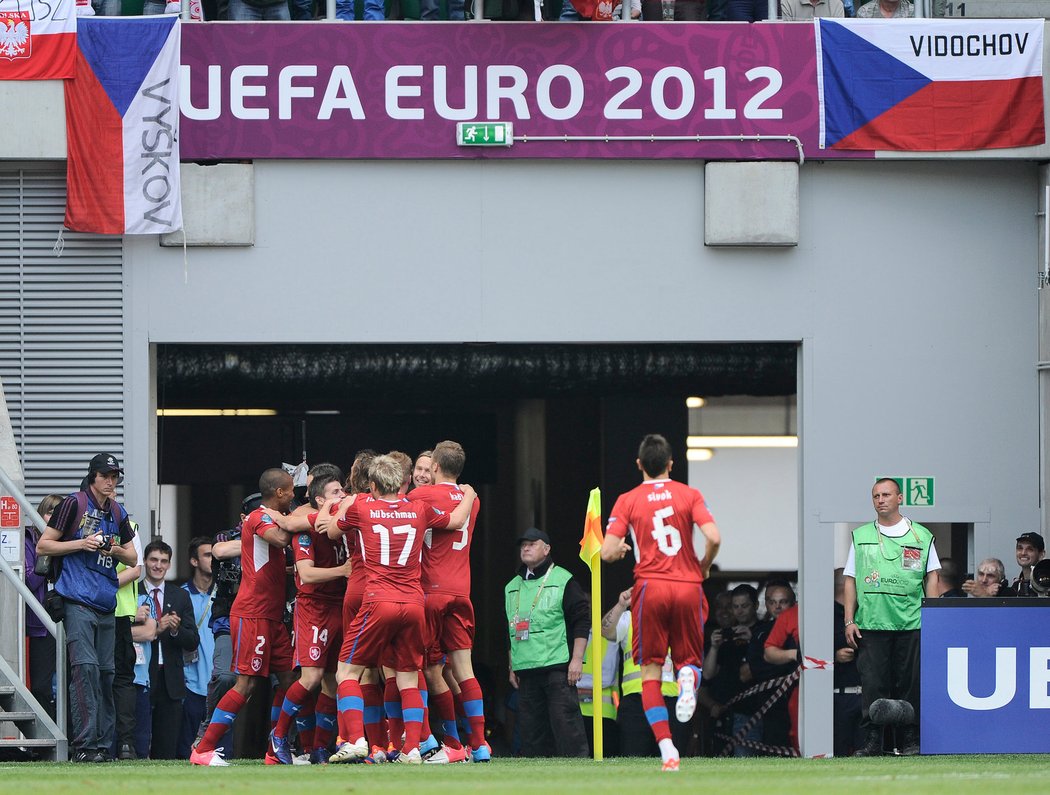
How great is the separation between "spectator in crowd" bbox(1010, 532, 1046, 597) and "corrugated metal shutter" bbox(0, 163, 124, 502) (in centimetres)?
827

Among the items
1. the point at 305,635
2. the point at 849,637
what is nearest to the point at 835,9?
the point at 849,637

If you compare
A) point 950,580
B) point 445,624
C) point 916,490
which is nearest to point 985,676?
point 950,580

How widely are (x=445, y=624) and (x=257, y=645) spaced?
1.37 m

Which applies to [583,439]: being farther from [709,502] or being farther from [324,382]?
[324,382]

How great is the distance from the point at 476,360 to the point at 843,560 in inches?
160

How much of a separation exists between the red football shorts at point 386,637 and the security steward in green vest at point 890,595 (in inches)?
154

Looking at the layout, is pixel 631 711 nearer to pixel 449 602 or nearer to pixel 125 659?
pixel 449 602

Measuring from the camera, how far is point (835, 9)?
1669 cm

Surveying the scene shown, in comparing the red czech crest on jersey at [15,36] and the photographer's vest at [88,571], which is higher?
the red czech crest on jersey at [15,36]

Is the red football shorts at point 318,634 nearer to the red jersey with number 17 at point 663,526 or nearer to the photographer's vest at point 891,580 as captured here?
the red jersey with number 17 at point 663,526

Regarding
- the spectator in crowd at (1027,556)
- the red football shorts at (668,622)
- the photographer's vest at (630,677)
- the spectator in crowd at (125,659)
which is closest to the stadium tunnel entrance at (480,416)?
the photographer's vest at (630,677)

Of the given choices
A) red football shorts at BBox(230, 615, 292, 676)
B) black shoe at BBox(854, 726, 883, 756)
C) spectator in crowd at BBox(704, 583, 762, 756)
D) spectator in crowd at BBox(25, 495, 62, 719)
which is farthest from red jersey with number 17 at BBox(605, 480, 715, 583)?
spectator in crowd at BBox(704, 583, 762, 756)

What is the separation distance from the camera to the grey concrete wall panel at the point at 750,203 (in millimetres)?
16141

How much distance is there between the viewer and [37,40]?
52.2ft
